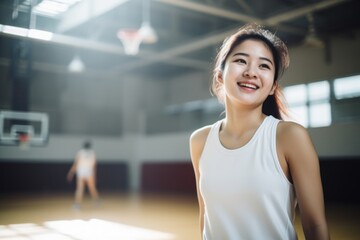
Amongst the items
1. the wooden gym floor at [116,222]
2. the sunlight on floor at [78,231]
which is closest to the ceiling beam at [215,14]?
the wooden gym floor at [116,222]

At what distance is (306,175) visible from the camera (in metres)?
1.05

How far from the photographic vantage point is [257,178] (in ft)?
3.46

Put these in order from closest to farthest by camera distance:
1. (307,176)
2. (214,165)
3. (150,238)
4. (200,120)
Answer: (307,176) → (214,165) → (150,238) → (200,120)

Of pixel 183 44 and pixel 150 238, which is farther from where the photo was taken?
pixel 183 44

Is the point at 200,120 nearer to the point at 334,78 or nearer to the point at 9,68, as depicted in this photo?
the point at 334,78

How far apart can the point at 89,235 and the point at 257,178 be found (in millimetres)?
4023

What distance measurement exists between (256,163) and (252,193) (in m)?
0.09

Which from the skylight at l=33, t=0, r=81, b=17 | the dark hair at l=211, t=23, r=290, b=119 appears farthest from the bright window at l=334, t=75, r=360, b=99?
the dark hair at l=211, t=23, r=290, b=119

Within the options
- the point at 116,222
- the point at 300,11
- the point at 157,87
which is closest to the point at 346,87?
the point at 300,11

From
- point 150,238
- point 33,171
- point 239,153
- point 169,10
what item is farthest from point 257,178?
point 33,171

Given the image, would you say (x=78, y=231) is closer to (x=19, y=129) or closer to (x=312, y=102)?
(x=19, y=129)

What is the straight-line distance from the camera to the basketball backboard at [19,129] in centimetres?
764

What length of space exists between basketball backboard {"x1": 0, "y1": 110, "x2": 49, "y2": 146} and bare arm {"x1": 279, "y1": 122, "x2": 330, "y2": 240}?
23.5 feet

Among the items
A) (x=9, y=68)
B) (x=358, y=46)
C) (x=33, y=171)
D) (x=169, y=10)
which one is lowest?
(x=33, y=171)
